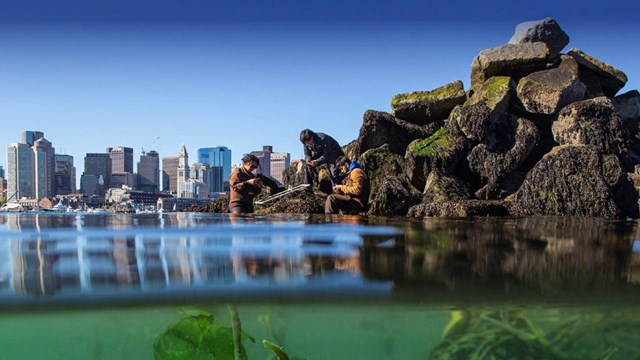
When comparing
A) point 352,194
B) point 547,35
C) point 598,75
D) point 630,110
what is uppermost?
point 547,35

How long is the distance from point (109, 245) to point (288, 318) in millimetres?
2226

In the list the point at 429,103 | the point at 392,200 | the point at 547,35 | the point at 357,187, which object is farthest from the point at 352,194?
the point at 547,35

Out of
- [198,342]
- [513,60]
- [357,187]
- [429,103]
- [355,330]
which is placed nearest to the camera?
[198,342]

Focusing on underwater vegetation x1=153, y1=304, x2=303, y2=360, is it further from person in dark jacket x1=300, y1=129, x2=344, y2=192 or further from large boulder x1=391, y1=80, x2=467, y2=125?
large boulder x1=391, y1=80, x2=467, y2=125

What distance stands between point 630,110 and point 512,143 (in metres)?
6.23

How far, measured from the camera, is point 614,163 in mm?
12492

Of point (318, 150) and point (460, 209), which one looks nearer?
point (460, 209)

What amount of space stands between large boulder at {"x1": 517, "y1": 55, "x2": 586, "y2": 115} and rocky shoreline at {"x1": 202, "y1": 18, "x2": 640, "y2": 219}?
0.03 meters

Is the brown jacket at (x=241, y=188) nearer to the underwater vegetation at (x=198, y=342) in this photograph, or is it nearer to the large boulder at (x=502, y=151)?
the large boulder at (x=502, y=151)

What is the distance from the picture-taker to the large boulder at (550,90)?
15688 mm

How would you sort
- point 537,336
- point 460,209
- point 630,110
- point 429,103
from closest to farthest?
1. point 537,336
2. point 460,209
3. point 429,103
4. point 630,110

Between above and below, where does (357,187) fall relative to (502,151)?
below

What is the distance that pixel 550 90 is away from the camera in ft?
52.0

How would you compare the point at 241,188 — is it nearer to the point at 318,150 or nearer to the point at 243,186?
the point at 243,186
